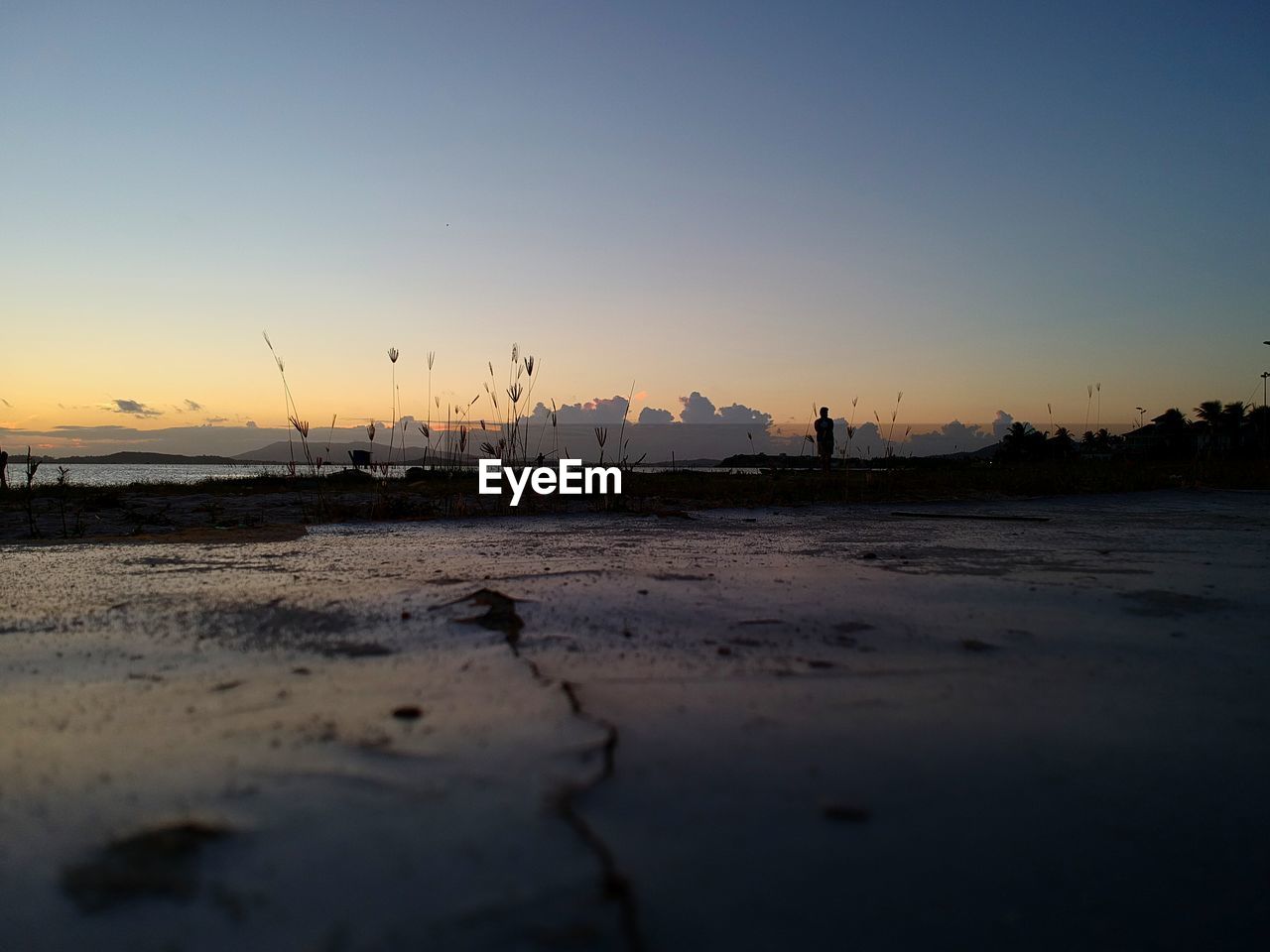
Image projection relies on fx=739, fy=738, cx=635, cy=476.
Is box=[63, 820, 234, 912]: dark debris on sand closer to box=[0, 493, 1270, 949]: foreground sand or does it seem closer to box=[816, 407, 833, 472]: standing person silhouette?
box=[0, 493, 1270, 949]: foreground sand

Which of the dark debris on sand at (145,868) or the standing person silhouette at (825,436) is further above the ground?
the standing person silhouette at (825,436)

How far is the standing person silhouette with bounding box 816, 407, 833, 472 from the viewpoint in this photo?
12532 mm

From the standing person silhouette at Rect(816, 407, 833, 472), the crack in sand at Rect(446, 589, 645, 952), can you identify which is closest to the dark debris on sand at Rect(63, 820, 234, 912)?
the crack in sand at Rect(446, 589, 645, 952)

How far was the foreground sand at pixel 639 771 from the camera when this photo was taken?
0.83 metres

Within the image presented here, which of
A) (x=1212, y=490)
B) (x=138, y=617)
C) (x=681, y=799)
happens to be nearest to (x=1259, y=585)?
(x=681, y=799)

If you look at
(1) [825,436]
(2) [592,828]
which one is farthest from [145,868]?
(1) [825,436]

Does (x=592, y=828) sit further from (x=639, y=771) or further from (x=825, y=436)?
(x=825, y=436)

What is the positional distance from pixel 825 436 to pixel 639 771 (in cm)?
1280

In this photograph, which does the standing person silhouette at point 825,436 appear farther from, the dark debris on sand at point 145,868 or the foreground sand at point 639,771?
the dark debris on sand at point 145,868

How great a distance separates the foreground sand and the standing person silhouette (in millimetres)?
10083

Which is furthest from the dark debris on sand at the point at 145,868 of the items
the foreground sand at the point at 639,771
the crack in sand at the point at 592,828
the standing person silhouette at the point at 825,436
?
the standing person silhouette at the point at 825,436

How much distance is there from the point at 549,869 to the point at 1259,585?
297 cm

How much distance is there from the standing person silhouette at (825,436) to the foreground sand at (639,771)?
10.1 m

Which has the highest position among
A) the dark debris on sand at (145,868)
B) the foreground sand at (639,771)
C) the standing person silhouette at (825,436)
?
the standing person silhouette at (825,436)
